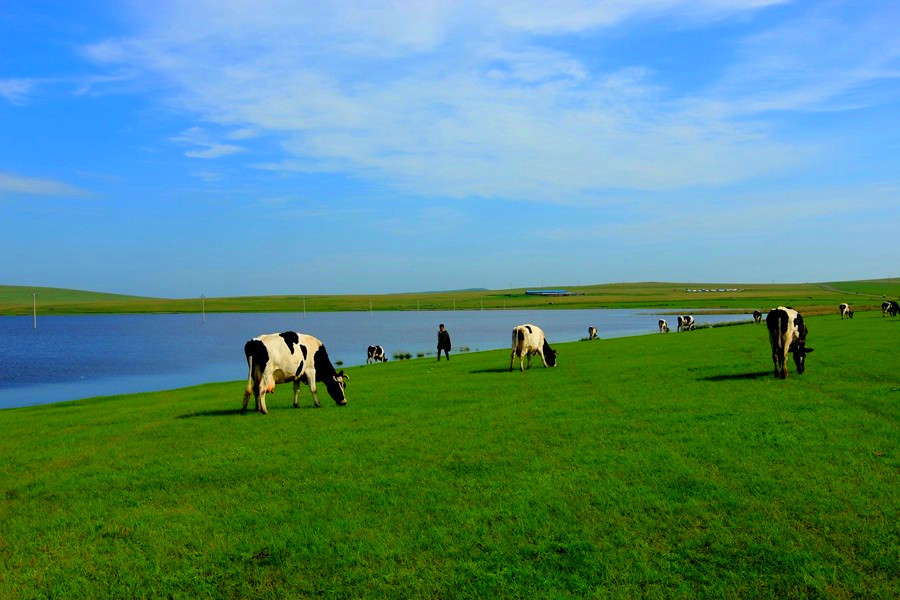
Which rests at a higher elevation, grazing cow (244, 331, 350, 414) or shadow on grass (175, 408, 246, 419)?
grazing cow (244, 331, 350, 414)

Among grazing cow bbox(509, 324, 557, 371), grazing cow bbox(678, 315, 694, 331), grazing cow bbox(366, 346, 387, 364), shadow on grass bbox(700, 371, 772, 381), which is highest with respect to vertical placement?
grazing cow bbox(509, 324, 557, 371)

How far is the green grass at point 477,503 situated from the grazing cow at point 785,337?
3.89m

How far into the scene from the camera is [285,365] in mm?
20203

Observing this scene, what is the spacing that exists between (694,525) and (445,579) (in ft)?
10.9

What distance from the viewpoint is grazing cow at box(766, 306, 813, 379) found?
22438 millimetres

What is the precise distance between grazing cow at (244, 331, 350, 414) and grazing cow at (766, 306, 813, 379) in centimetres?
1392

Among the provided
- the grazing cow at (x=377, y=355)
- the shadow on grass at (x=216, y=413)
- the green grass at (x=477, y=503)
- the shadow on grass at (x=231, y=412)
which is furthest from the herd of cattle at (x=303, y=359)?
the grazing cow at (x=377, y=355)

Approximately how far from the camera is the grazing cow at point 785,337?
22438 millimetres

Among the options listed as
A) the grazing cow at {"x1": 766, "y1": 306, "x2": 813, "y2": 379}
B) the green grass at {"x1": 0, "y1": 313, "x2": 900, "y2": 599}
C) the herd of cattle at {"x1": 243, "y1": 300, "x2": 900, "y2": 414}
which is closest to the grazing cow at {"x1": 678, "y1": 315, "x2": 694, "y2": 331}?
Result: the herd of cattle at {"x1": 243, "y1": 300, "x2": 900, "y2": 414}

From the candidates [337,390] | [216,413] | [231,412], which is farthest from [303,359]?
[216,413]

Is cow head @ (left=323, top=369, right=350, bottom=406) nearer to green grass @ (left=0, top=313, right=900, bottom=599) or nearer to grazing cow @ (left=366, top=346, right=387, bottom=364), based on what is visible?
green grass @ (left=0, top=313, right=900, bottom=599)

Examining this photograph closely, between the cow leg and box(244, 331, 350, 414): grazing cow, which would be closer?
the cow leg

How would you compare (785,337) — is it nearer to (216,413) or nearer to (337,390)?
(337,390)

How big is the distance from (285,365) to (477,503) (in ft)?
38.2
